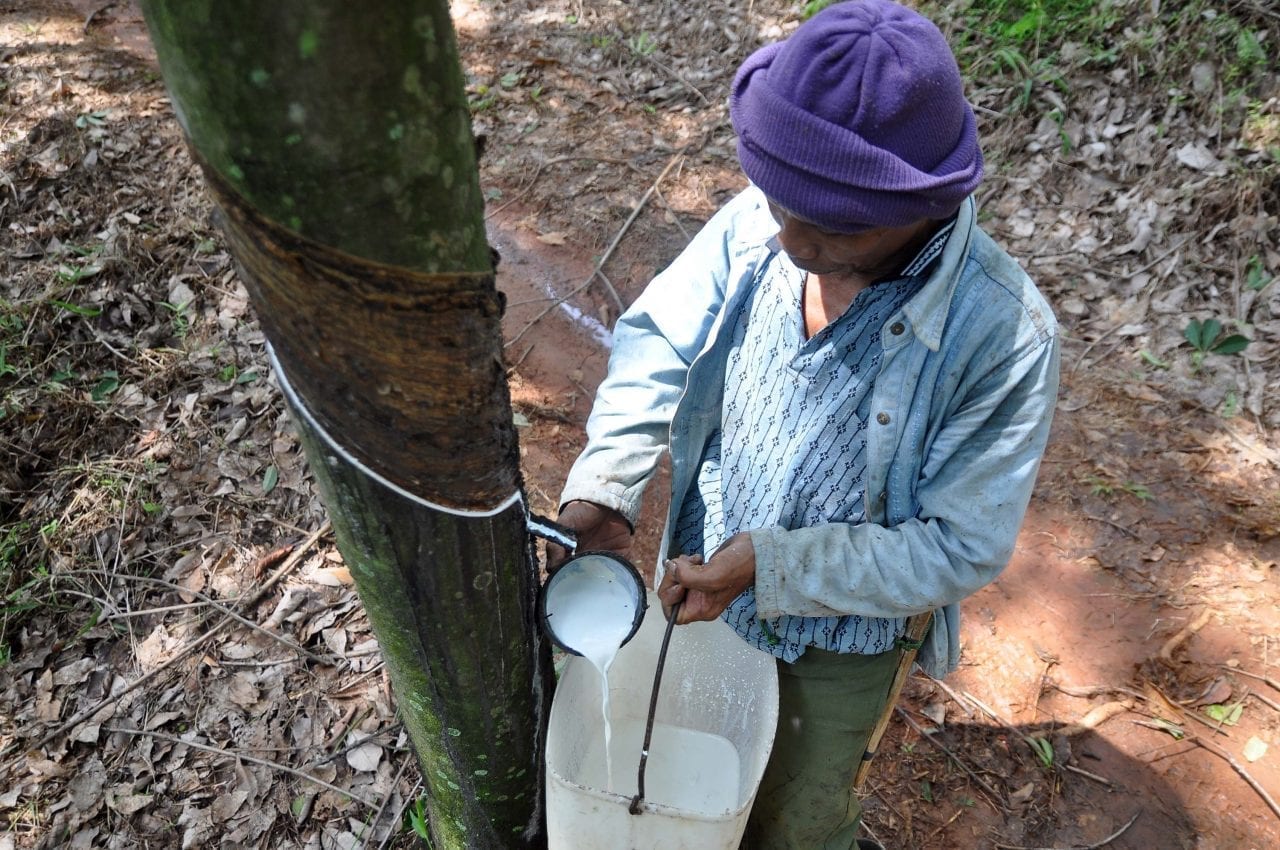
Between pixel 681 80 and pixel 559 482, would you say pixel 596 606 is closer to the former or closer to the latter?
pixel 559 482

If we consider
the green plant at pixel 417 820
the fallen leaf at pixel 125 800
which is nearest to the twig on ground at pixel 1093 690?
the green plant at pixel 417 820

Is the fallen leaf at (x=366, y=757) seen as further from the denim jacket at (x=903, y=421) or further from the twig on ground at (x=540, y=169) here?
the twig on ground at (x=540, y=169)

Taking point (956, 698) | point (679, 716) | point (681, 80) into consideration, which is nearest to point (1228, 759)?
point (956, 698)

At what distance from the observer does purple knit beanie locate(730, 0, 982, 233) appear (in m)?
1.29

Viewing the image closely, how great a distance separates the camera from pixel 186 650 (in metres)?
2.88

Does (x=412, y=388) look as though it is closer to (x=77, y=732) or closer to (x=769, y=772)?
(x=769, y=772)

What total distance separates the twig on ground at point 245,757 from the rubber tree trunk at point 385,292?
1223 millimetres

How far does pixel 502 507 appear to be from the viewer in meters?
1.30

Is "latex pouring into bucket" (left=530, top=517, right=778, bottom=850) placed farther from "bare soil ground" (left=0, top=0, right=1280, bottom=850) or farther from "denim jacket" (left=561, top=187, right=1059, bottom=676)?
"bare soil ground" (left=0, top=0, right=1280, bottom=850)

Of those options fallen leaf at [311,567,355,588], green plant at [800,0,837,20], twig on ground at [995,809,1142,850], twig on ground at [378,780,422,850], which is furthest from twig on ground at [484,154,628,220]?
twig on ground at [995,809,1142,850]

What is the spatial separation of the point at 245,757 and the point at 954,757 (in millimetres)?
2317

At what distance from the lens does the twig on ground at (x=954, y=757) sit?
2762 millimetres

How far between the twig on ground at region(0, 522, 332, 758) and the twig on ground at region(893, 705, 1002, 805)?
2.24 metres

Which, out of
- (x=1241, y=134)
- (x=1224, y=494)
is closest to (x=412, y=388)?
(x=1224, y=494)
